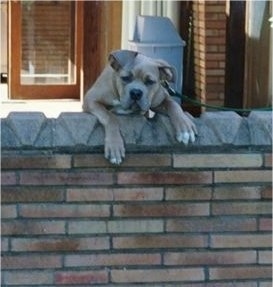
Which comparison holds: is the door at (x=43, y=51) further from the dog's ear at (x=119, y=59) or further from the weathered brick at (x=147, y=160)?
the weathered brick at (x=147, y=160)

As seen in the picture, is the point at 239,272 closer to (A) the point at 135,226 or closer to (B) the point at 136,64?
(A) the point at 135,226

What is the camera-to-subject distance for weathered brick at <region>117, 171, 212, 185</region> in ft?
14.1

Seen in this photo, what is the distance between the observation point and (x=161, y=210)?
14.2 feet

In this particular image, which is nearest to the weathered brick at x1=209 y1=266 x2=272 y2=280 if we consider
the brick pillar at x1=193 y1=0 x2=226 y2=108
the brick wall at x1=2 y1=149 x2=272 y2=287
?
the brick wall at x1=2 y1=149 x2=272 y2=287

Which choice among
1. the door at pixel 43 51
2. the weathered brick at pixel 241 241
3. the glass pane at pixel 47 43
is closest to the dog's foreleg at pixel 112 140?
the weathered brick at pixel 241 241

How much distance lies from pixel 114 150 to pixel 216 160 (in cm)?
47

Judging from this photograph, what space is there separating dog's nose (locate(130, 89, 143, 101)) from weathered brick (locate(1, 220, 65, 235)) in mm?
722

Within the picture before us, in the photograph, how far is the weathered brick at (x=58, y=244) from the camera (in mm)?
4305

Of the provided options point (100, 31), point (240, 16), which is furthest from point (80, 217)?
point (100, 31)

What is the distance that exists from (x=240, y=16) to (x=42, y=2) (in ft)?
10.8

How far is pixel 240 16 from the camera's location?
28.2ft

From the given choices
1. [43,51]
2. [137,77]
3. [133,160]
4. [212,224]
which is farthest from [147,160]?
[43,51]

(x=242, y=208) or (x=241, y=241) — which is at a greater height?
(x=242, y=208)

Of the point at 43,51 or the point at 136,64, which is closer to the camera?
the point at 136,64
